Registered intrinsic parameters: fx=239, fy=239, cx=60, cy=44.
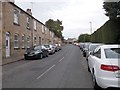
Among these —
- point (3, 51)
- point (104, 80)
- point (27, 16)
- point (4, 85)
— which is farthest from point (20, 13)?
point (104, 80)

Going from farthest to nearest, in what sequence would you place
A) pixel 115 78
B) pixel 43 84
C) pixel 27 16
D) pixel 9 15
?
pixel 27 16 → pixel 9 15 → pixel 43 84 → pixel 115 78

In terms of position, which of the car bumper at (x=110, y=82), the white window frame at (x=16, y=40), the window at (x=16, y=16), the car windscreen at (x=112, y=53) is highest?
the window at (x=16, y=16)

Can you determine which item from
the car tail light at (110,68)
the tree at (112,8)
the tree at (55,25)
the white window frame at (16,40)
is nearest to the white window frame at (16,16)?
the white window frame at (16,40)

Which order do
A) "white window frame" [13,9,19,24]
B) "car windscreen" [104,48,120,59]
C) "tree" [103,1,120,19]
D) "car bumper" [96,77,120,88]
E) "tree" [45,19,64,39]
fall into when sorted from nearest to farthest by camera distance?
"car bumper" [96,77,120,88]
"car windscreen" [104,48,120,59]
"tree" [103,1,120,19]
"white window frame" [13,9,19,24]
"tree" [45,19,64,39]

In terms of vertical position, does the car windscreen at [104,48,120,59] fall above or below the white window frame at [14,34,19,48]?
below

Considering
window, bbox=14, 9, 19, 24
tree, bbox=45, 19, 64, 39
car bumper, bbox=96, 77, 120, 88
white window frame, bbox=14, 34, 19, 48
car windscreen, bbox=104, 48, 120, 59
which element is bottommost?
car bumper, bbox=96, 77, 120, 88

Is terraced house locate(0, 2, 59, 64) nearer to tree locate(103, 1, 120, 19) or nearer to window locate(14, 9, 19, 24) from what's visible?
window locate(14, 9, 19, 24)

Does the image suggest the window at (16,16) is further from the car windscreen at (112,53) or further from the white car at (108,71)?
the white car at (108,71)

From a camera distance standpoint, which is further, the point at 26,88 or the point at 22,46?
the point at 22,46

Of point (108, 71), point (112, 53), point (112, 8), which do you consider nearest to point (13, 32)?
point (112, 8)

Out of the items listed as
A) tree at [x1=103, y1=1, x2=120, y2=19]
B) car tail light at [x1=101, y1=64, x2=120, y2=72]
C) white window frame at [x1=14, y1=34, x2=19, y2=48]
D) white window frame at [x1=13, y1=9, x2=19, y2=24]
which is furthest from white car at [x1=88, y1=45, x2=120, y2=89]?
white window frame at [x1=13, y1=9, x2=19, y2=24]

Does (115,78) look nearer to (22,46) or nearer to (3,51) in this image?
(3,51)

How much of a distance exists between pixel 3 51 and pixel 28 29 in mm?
12705

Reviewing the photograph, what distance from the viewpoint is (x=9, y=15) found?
27.1 meters
